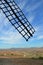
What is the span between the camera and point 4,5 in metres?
31.1

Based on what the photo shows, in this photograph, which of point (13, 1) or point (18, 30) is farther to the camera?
point (13, 1)

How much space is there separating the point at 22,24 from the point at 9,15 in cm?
264

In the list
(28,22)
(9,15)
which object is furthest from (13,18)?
(28,22)

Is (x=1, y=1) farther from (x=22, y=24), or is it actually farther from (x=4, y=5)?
(x=22, y=24)

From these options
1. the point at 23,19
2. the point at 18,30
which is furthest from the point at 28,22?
the point at 18,30

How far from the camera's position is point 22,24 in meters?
32.1

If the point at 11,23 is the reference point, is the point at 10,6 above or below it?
above

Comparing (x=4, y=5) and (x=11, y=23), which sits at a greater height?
(x=4, y=5)

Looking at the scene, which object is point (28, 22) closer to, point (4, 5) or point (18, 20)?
point (18, 20)

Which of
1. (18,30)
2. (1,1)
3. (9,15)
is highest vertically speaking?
(1,1)

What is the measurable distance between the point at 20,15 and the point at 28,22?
1.67 m

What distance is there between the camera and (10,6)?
31.9 meters

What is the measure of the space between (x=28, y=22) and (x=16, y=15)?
6.69 ft

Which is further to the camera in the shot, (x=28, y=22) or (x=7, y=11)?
(x=28, y=22)
